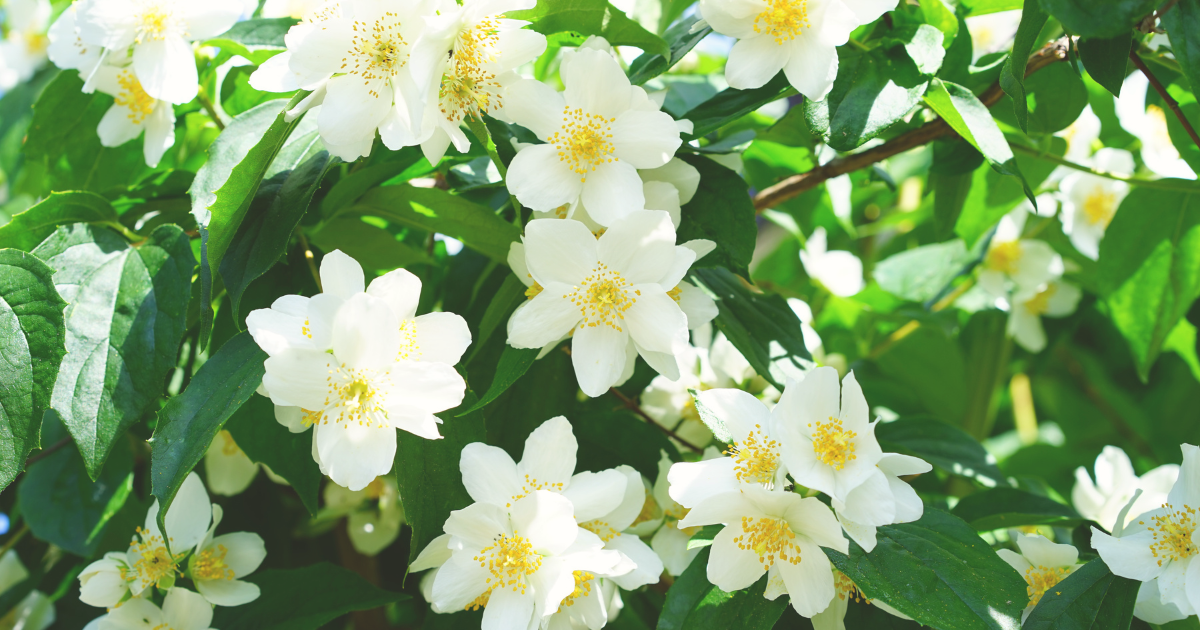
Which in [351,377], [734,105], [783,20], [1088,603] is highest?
[783,20]

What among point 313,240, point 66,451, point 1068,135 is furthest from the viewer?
point 1068,135

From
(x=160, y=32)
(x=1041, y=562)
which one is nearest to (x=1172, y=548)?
(x=1041, y=562)

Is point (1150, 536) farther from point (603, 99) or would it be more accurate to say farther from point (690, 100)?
point (690, 100)

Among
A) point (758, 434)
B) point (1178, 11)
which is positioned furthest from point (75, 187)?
point (1178, 11)

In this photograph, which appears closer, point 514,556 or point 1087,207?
point 514,556

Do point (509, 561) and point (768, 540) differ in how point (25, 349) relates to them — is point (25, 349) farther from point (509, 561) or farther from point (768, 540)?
point (768, 540)

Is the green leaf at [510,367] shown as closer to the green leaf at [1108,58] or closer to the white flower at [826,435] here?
the white flower at [826,435]

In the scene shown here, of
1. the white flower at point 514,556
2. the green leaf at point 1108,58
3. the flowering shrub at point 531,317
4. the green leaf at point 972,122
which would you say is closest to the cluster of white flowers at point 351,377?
the flowering shrub at point 531,317
